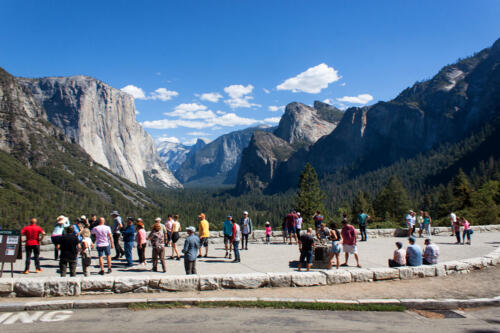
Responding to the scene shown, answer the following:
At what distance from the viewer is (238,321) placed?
26.0 ft

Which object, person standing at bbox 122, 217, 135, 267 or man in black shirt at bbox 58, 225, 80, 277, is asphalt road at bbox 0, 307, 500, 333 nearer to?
man in black shirt at bbox 58, 225, 80, 277

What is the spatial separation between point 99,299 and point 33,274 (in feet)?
16.1

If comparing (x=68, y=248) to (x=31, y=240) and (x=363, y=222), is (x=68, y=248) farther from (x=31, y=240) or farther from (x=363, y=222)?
(x=363, y=222)

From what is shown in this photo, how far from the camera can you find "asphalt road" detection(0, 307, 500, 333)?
7363 millimetres

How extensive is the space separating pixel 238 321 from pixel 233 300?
132 cm

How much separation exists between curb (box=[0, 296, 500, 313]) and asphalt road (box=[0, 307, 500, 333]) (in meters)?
0.25

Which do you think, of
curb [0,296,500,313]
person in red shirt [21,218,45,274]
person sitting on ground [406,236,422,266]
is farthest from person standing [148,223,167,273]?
person sitting on ground [406,236,422,266]

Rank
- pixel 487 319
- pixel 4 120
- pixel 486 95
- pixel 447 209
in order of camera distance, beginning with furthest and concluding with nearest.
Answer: pixel 486 95, pixel 4 120, pixel 447 209, pixel 487 319

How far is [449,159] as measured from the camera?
168m

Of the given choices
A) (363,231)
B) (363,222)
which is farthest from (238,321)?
(363,231)

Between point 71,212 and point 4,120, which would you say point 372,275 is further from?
point 4,120

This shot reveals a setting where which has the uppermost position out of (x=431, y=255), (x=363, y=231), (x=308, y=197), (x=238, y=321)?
(x=308, y=197)

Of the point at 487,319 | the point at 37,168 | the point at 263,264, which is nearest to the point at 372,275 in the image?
the point at 487,319

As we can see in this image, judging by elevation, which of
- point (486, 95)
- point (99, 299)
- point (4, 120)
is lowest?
point (99, 299)
